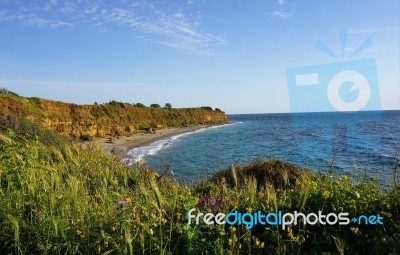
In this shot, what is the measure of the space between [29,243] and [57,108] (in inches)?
1517

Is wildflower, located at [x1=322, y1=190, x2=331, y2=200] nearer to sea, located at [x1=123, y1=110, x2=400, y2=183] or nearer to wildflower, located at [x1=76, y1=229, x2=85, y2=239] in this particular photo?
sea, located at [x1=123, y1=110, x2=400, y2=183]

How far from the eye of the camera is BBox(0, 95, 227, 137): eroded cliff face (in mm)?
32647

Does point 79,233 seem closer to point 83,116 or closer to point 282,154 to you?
point 282,154

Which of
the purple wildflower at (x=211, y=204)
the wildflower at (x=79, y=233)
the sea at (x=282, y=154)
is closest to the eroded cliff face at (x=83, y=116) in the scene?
the sea at (x=282, y=154)

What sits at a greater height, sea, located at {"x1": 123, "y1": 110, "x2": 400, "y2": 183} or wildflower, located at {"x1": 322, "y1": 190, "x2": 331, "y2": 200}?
wildflower, located at {"x1": 322, "y1": 190, "x2": 331, "y2": 200}

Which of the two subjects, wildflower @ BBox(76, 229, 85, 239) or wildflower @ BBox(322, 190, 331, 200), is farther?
wildflower @ BBox(322, 190, 331, 200)

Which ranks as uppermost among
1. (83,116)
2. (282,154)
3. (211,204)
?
(83,116)

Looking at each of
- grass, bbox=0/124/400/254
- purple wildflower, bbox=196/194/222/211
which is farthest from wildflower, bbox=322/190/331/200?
purple wildflower, bbox=196/194/222/211

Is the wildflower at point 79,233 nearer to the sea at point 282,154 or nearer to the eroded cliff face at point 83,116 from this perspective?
the sea at point 282,154

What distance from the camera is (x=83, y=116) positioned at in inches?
1651

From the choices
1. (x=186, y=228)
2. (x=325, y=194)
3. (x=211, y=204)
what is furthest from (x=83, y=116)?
(x=325, y=194)

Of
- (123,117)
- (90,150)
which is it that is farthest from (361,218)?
(123,117)

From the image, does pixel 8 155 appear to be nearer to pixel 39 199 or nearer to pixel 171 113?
pixel 39 199

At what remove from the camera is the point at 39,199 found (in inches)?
173
